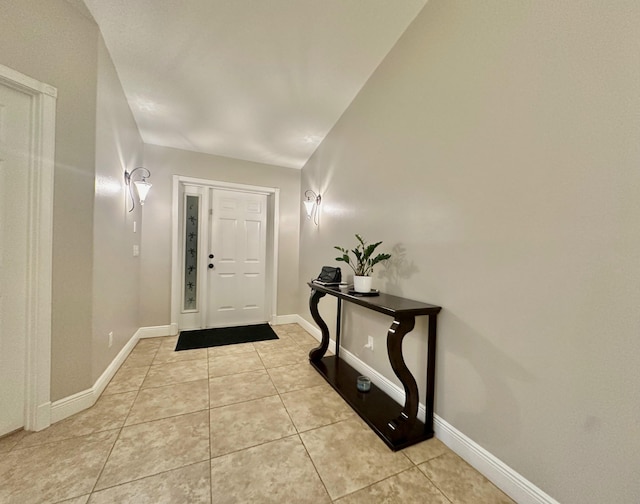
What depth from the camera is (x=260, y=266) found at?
12.9 ft

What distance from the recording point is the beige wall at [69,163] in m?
1.51

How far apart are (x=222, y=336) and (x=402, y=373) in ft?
8.37

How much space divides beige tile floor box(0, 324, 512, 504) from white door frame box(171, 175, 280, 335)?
4.57ft

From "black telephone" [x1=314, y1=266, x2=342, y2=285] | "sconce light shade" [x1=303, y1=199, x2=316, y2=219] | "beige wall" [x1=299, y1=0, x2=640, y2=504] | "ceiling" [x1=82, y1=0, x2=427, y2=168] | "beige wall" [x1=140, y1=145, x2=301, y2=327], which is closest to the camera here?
"beige wall" [x1=299, y1=0, x2=640, y2=504]

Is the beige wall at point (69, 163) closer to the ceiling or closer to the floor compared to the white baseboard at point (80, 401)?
closer to the ceiling

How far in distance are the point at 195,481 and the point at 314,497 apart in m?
0.59

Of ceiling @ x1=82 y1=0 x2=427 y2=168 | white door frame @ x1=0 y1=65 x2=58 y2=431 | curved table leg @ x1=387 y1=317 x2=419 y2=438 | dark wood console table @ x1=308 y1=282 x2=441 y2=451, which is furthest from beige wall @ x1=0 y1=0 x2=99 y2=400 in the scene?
curved table leg @ x1=387 y1=317 x2=419 y2=438

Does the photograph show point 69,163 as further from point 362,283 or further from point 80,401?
point 362,283

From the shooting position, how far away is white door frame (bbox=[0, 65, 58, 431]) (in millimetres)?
1485

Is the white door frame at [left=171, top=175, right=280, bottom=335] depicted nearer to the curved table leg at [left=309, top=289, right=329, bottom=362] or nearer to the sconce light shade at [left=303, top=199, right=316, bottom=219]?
the sconce light shade at [left=303, top=199, right=316, bottom=219]

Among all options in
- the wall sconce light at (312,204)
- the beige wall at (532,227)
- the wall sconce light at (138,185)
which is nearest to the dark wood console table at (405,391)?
the beige wall at (532,227)

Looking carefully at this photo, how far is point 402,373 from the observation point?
151 centimetres

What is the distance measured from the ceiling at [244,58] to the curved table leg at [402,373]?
2.14m

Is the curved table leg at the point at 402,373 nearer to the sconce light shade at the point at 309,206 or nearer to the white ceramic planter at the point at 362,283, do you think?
the white ceramic planter at the point at 362,283
